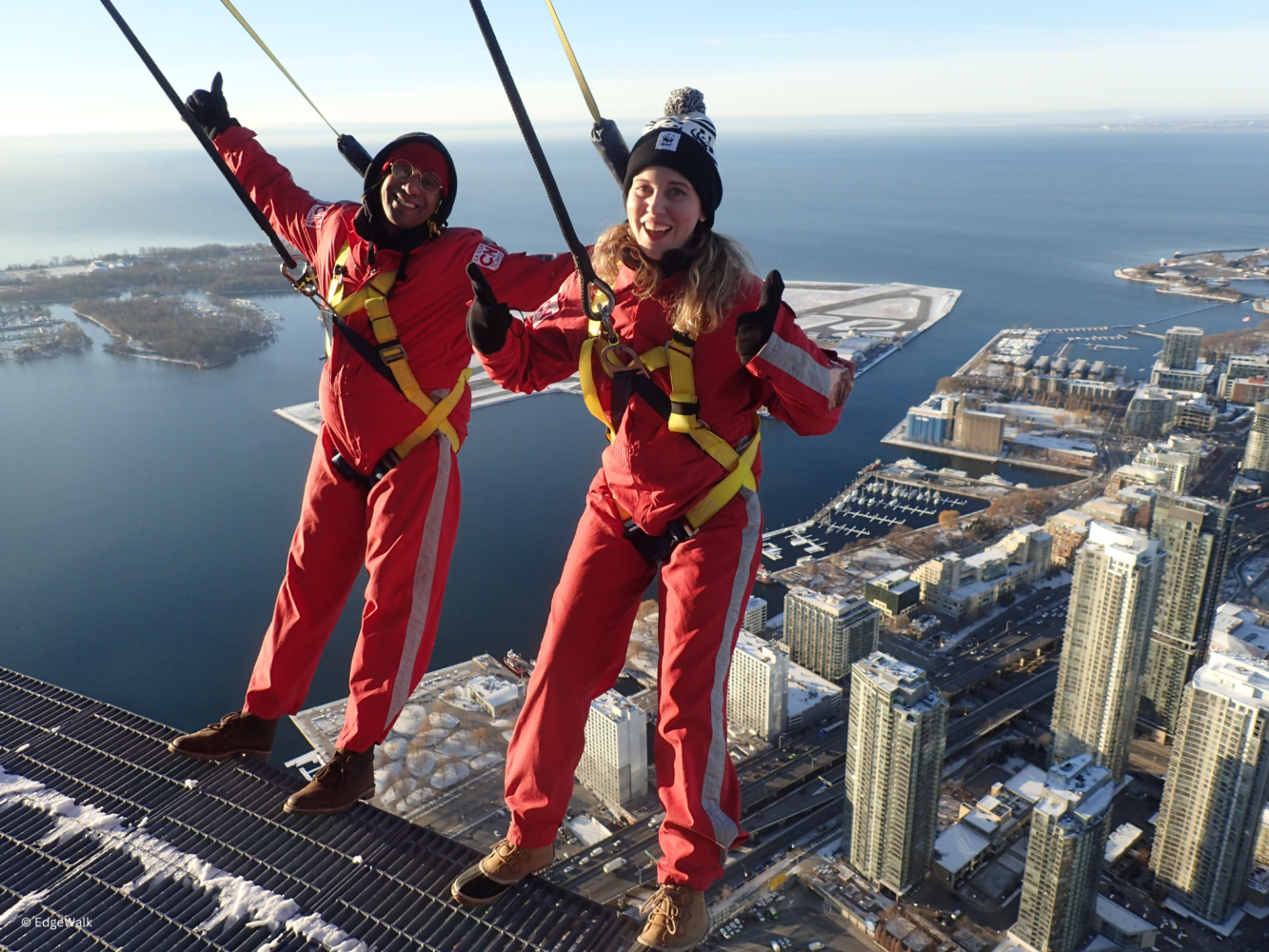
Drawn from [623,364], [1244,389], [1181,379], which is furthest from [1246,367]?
[623,364]

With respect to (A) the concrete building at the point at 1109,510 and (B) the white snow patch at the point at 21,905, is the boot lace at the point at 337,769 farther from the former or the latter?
(A) the concrete building at the point at 1109,510

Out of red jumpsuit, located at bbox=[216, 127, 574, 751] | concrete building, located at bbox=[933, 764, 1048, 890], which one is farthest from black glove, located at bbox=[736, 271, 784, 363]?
concrete building, located at bbox=[933, 764, 1048, 890]

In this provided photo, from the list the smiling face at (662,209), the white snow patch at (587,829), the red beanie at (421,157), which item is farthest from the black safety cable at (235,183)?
the white snow patch at (587,829)

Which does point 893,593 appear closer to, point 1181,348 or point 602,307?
point 602,307

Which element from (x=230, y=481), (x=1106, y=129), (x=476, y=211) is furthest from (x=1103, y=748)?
(x=1106, y=129)

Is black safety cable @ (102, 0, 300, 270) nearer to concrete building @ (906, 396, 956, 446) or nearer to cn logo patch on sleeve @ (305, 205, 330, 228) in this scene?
cn logo patch on sleeve @ (305, 205, 330, 228)

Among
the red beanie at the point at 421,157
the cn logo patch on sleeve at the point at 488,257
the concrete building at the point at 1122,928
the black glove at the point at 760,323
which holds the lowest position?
the concrete building at the point at 1122,928

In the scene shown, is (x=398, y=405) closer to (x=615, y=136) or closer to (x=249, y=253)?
(x=615, y=136)
